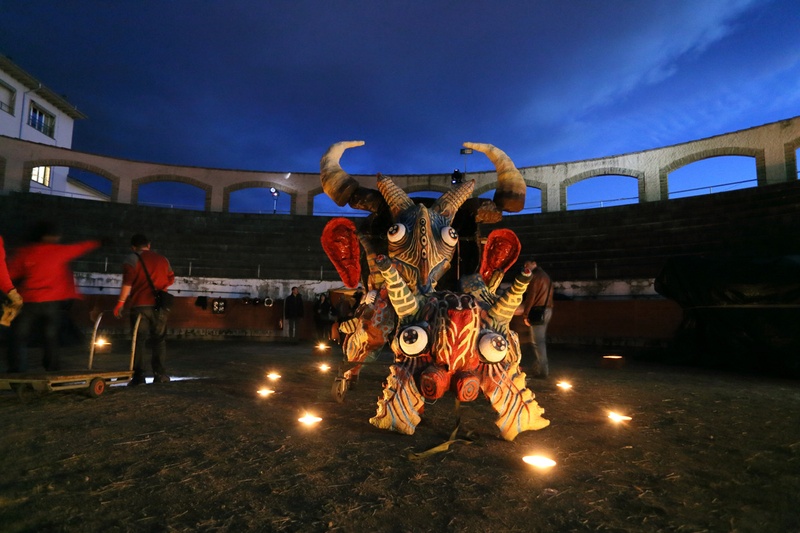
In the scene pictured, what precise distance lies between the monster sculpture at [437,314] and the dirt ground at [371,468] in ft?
0.86

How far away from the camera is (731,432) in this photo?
277 centimetres

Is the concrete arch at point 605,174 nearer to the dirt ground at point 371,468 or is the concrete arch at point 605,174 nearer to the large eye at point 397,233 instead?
the dirt ground at point 371,468

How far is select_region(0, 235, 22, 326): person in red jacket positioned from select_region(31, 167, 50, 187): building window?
84.3ft

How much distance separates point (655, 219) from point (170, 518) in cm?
1593

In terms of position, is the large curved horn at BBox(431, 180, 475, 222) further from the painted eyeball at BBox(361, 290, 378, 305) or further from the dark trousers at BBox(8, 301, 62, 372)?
the dark trousers at BBox(8, 301, 62, 372)

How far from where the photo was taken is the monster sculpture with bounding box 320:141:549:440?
219 centimetres

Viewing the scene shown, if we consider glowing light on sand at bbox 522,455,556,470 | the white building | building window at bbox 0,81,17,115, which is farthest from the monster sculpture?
building window at bbox 0,81,17,115

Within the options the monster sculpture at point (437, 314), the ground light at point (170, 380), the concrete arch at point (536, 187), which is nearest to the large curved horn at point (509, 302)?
the monster sculpture at point (437, 314)

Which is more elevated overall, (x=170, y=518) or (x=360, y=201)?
(x=360, y=201)

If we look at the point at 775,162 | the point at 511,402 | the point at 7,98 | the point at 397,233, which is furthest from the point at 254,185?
the point at 775,162

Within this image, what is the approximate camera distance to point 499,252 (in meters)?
3.11

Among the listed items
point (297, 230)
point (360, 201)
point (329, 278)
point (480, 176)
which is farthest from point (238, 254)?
point (360, 201)

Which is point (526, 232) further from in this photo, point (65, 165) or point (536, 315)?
point (65, 165)

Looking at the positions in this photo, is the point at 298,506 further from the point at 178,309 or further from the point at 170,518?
the point at 178,309
